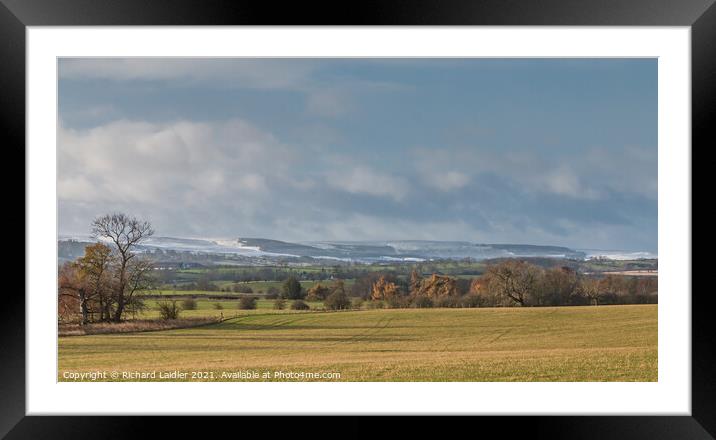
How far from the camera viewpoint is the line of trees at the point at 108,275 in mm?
10023

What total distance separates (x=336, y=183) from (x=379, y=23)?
7.83 metres

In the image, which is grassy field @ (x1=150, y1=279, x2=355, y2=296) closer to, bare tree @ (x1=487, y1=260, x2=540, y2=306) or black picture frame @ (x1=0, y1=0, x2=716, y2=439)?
bare tree @ (x1=487, y1=260, x2=540, y2=306)


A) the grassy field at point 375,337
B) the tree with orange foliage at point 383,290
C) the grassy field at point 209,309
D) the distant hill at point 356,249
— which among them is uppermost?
the distant hill at point 356,249

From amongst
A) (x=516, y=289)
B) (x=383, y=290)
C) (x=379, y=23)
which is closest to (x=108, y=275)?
(x=383, y=290)

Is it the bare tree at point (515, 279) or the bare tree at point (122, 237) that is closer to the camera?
the bare tree at point (122, 237)

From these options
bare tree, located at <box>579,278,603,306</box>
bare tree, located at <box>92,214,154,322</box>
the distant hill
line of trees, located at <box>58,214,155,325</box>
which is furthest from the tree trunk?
bare tree, located at <box>579,278,603,306</box>

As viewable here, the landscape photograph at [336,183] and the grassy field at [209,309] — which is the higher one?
the landscape photograph at [336,183]

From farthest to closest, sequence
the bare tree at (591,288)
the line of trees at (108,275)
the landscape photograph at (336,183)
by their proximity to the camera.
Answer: the bare tree at (591,288)
the landscape photograph at (336,183)
the line of trees at (108,275)

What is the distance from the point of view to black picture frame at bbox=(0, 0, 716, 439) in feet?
9.06

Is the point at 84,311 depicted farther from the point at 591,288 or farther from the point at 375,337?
the point at 591,288

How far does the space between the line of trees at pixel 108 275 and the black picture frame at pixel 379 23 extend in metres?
7.55

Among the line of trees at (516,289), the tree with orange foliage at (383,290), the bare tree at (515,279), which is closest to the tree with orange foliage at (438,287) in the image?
the line of trees at (516,289)

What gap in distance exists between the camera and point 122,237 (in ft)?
34.2

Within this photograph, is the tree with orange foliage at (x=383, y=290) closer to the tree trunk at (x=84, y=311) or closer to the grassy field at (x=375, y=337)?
the grassy field at (x=375, y=337)
